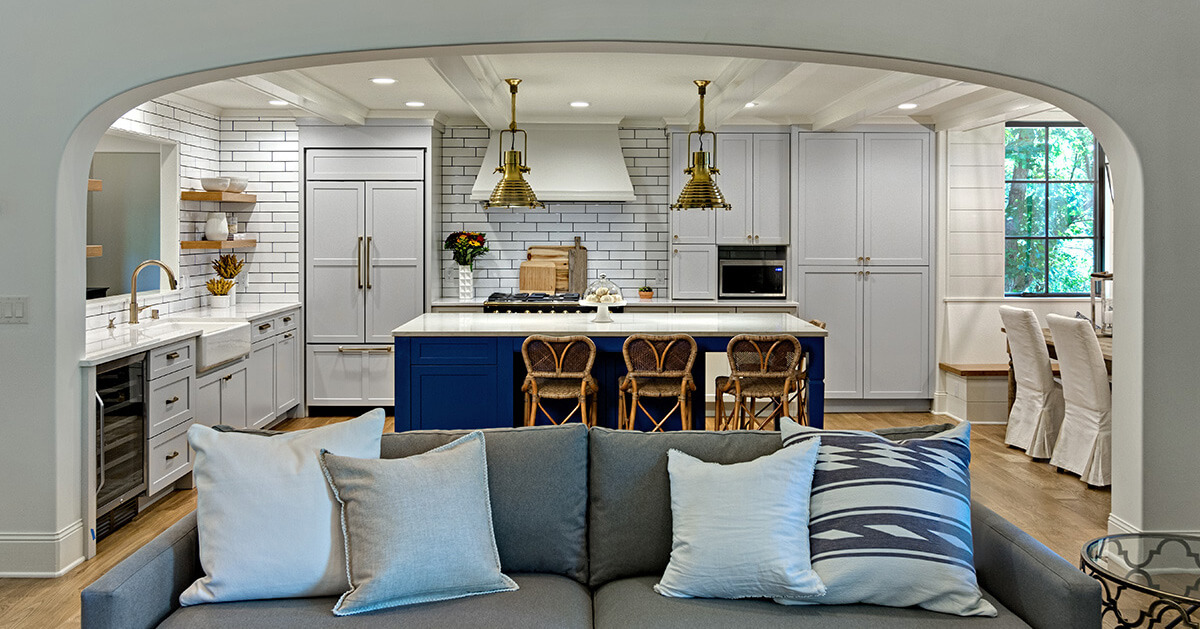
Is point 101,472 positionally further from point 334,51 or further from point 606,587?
point 606,587

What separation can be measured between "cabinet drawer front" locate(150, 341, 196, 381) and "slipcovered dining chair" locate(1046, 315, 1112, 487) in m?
4.95

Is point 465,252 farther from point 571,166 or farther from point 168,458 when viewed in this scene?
point 168,458

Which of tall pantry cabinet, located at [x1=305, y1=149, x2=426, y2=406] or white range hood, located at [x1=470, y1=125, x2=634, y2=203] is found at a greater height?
white range hood, located at [x1=470, y1=125, x2=634, y2=203]

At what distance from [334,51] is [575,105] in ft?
11.7

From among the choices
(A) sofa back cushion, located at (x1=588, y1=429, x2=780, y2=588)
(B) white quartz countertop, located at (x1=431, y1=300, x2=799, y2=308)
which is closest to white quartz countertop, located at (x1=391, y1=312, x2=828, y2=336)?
(B) white quartz countertop, located at (x1=431, y1=300, x2=799, y2=308)

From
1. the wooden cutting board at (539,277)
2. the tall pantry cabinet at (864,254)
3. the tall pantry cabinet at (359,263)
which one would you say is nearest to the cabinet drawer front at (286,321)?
the tall pantry cabinet at (359,263)

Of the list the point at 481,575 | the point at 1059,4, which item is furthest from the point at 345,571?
the point at 1059,4

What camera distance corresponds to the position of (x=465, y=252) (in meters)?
7.87

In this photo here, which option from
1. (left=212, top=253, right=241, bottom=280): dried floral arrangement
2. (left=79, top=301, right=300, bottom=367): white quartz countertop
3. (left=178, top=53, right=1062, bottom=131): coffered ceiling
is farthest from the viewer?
(left=212, top=253, right=241, bottom=280): dried floral arrangement

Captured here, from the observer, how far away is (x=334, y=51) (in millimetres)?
3754

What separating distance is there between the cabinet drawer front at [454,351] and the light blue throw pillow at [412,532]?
285 centimetres

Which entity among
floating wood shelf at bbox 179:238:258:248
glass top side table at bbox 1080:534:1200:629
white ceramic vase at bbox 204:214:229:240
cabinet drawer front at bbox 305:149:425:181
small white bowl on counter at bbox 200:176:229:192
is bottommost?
glass top side table at bbox 1080:534:1200:629

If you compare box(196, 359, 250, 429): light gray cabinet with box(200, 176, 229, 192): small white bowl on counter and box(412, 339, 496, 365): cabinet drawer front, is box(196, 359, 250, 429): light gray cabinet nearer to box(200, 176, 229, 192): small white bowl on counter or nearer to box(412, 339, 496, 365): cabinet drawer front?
box(412, 339, 496, 365): cabinet drawer front

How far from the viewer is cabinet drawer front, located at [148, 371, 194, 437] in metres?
4.81
